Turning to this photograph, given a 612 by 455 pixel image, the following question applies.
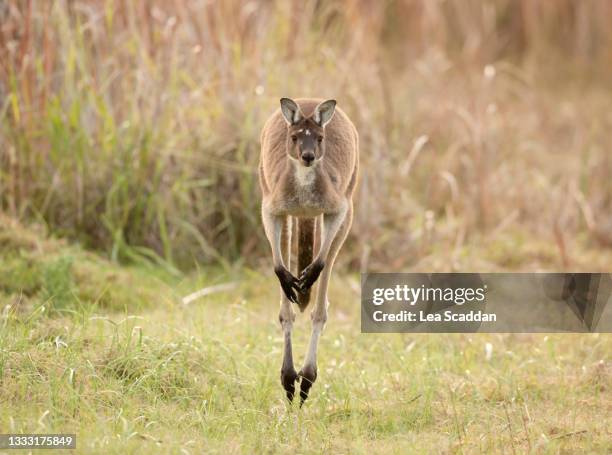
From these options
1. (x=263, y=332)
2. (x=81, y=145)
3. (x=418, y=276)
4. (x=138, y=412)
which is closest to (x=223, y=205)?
(x=81, y=145)

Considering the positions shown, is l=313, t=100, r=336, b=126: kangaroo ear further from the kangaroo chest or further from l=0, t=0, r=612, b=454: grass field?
l=0, t=0, r=612, b=454: grass field

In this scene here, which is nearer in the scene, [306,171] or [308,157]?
[308,157]

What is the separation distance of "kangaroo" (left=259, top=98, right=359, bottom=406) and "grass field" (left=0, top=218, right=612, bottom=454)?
1.39 ft

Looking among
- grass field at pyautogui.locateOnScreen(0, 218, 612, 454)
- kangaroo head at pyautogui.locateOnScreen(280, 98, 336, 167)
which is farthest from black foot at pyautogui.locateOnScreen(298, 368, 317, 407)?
kangaroo head at pyautogui.locateOnScreen(280, 98, 336, 167)

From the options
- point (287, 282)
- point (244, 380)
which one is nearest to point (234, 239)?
point (244, 380)

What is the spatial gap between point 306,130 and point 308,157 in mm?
117

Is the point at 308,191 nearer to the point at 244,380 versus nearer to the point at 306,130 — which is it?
the point at 306,130

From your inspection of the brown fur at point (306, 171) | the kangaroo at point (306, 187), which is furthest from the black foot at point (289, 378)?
the brown fur at point (306, 171)

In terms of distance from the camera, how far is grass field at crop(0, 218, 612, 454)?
4539 mm

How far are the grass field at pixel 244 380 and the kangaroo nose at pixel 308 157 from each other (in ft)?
3.83

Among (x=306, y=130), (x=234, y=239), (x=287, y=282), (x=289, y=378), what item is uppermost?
(x=234, y=239)

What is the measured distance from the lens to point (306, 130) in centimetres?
415

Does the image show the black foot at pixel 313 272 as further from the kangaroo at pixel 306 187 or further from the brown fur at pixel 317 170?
the brown fur at pixel 317 170

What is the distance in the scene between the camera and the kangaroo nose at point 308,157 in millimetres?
4102
